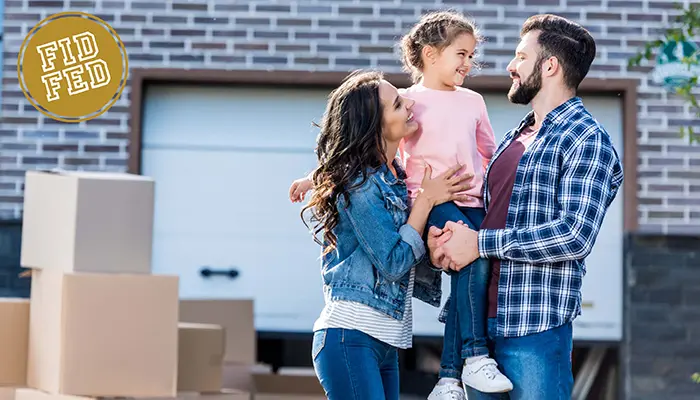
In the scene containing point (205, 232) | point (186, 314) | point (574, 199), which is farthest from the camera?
point (205, 232)

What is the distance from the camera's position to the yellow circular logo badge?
646 cm

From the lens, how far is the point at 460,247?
2881mm

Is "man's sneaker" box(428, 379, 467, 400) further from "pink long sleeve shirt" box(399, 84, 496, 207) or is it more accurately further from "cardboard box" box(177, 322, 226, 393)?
"cardboard box" box(177, 322, 226, 393)

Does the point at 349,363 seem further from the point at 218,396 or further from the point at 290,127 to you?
the point at 290,127

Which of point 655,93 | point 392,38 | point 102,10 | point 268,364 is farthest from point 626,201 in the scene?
point 102,10

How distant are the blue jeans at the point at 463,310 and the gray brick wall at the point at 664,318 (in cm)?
379

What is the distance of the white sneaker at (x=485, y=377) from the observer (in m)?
2.77

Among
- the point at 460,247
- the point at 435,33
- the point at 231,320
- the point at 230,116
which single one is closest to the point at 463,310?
the point at 460,247

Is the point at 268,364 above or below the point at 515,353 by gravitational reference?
below

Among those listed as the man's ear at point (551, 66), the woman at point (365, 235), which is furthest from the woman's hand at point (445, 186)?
the man's ear at point (551, 66)

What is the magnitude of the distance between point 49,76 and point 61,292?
2.41m

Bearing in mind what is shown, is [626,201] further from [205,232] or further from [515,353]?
[515,353]

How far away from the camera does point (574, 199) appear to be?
9.07ft

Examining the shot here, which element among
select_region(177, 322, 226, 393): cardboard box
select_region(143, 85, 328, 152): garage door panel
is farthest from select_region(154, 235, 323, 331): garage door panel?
select_region(177, 322, 226, 393): cardboard box
